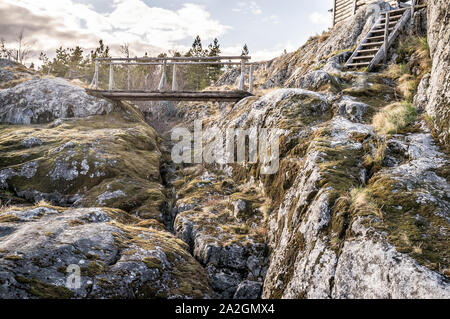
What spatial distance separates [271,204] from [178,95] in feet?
38.0

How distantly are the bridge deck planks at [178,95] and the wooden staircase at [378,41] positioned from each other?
6.55 metres

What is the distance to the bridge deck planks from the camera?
18031 mm

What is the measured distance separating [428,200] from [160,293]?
626cm

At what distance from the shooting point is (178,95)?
752 inches

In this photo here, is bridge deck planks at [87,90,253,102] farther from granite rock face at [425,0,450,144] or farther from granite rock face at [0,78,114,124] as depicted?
granite rock face at [425,0,450,144]

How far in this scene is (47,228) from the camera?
725 centimetres

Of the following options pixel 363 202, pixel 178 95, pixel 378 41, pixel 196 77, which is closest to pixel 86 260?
pixel 363 202

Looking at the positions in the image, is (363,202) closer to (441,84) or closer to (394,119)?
(394,119)

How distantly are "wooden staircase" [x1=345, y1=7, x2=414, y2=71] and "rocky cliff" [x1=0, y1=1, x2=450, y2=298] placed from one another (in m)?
0.66

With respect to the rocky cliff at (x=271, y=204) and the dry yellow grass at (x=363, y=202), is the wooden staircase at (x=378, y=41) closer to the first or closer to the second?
the rocky cliff at (x=271, y=204)

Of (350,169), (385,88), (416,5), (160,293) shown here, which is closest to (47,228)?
(160,293)

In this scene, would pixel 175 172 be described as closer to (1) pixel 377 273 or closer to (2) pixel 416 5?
(1) pixel 377 273

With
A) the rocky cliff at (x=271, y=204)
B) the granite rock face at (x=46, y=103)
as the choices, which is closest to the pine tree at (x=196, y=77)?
the granite rock face at (x=46, y=103)

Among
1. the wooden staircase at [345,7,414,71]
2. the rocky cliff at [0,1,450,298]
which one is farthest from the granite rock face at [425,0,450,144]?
the wooden staircase at [345,7,414,71]
